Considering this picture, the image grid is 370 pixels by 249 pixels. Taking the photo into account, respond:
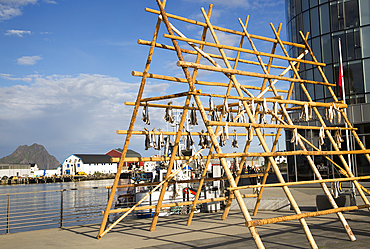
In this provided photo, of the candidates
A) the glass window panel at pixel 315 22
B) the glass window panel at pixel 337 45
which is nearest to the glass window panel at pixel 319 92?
the glass window panel at pixel 337 45

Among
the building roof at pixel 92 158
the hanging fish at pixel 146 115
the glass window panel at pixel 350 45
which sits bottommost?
the building roof at pixel 92 158

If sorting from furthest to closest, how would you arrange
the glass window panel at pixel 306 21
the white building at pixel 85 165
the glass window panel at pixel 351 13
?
the white building at pixel 85 165, the glass window panel at pixel 306 21, the glass window panel at pixel 351 13

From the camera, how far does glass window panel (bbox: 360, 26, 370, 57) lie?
23656 mm

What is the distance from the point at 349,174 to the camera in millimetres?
7992

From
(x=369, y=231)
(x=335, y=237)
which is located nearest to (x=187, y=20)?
(x=335, y=237)

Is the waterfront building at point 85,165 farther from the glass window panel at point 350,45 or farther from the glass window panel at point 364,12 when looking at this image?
the glass window panel at point 364,12

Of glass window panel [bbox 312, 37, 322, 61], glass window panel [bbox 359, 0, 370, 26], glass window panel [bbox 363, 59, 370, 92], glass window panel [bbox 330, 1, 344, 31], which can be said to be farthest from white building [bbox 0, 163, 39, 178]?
glass window panel [bbox 359, 0, 370, 26]

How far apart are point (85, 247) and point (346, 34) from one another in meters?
24.3

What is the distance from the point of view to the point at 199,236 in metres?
8.01

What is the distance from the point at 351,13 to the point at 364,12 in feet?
2.80

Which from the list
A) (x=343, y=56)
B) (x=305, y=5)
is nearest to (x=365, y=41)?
(x=343, y=56)

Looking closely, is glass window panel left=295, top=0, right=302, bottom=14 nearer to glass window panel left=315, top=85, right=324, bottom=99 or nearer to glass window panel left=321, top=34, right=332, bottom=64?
glass window panel left=321, top=34, right=332, bottom=64

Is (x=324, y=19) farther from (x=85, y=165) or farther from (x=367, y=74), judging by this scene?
(x=85, y=165)

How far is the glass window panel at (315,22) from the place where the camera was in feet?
86.6
